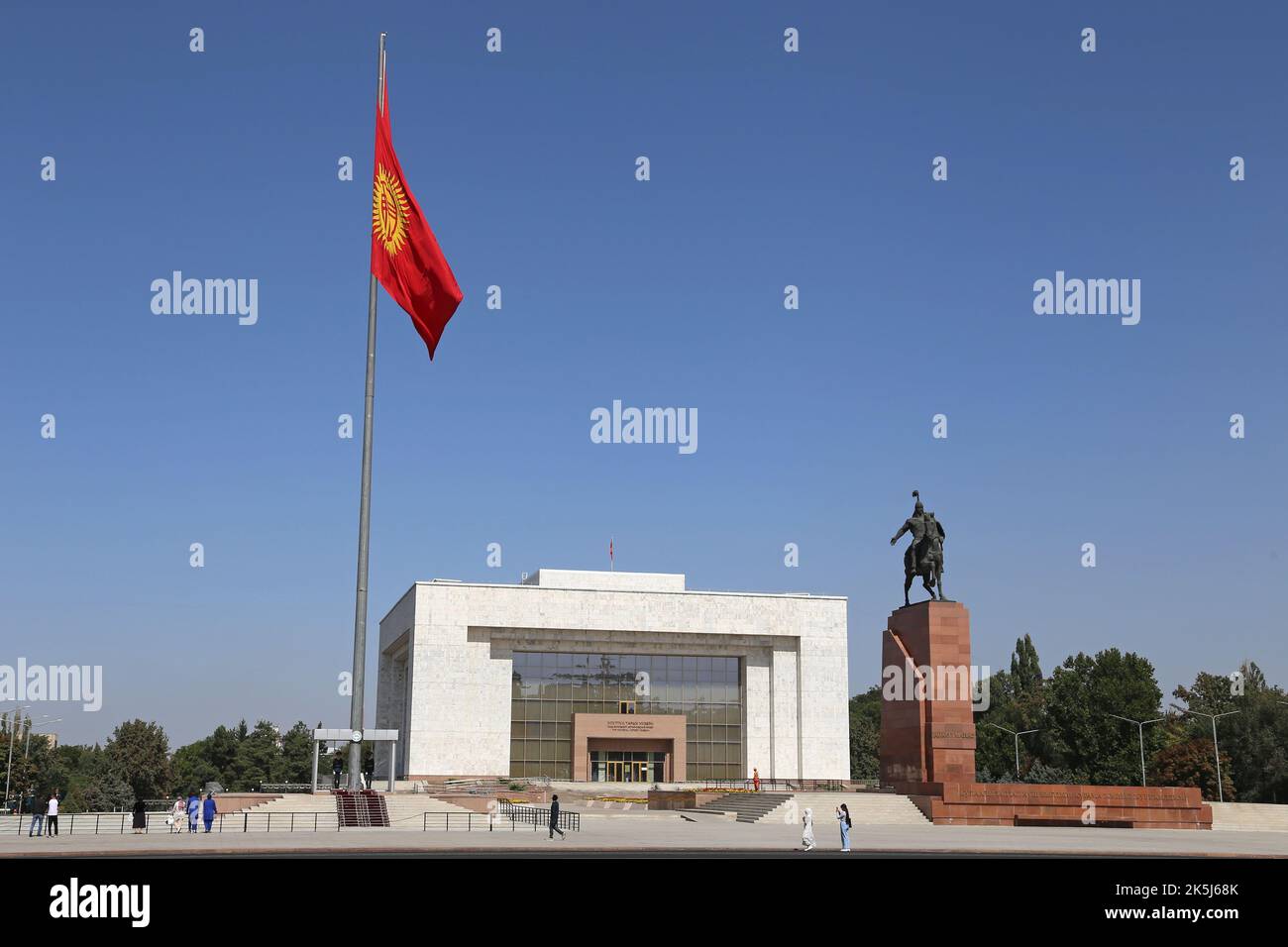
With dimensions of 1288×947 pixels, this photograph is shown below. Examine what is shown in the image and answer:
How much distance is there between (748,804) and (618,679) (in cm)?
3049

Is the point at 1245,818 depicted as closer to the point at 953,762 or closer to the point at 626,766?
the point at 953,762

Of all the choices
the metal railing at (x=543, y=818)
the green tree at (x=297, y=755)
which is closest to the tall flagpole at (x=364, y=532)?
the metal railing at (x=543, y=818)

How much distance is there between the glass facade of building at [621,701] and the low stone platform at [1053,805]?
37363 millimetres

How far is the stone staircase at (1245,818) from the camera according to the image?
47281mm

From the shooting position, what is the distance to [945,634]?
134 feet

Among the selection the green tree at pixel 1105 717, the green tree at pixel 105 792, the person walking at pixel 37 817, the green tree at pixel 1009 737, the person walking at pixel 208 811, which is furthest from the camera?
the green tree at pixel 1009 737

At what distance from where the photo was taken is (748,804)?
162ft

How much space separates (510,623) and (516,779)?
32.4 feet

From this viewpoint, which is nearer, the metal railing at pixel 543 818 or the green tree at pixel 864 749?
the metal railing at pixel 543 818

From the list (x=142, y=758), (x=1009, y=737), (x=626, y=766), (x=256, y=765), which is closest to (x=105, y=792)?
(x=142, y=758)

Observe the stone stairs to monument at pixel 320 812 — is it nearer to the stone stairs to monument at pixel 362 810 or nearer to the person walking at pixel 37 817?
the stone stairs to monument at pixel 362 810

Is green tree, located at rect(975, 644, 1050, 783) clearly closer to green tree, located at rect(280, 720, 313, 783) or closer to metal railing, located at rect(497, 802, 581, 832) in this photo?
metal railing, located at rect(497, 802, 581, 832)

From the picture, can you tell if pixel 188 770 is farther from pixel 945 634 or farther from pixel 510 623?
pixel 945 634
